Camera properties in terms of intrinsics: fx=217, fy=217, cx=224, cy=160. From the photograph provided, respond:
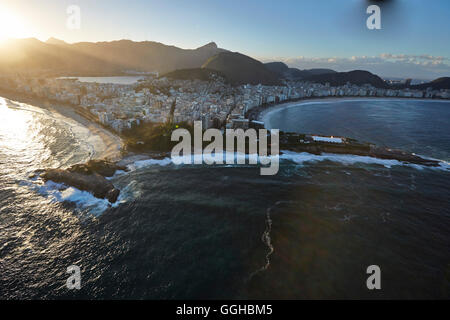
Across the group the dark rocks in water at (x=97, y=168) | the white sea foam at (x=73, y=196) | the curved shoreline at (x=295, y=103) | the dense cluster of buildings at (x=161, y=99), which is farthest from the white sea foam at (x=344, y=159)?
the white sea foam at (x=73, y=196)

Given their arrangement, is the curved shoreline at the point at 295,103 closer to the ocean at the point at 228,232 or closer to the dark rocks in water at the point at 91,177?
the ocean at the point at 228,232

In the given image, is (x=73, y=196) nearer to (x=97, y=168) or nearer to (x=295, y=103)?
(x=97, y=168)

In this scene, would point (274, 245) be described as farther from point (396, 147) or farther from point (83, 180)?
point (396, 147)

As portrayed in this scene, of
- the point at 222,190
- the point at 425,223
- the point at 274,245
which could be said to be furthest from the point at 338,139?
the point at 274,245

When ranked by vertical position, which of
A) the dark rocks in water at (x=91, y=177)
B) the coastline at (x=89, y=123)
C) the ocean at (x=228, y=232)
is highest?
Result: the coastline at (x=89, y=123)

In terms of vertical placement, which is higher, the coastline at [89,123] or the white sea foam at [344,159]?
the coastline at [89,123]

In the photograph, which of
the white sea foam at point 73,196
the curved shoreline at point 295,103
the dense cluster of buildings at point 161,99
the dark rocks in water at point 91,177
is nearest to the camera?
the white sea foam at point 73,196
